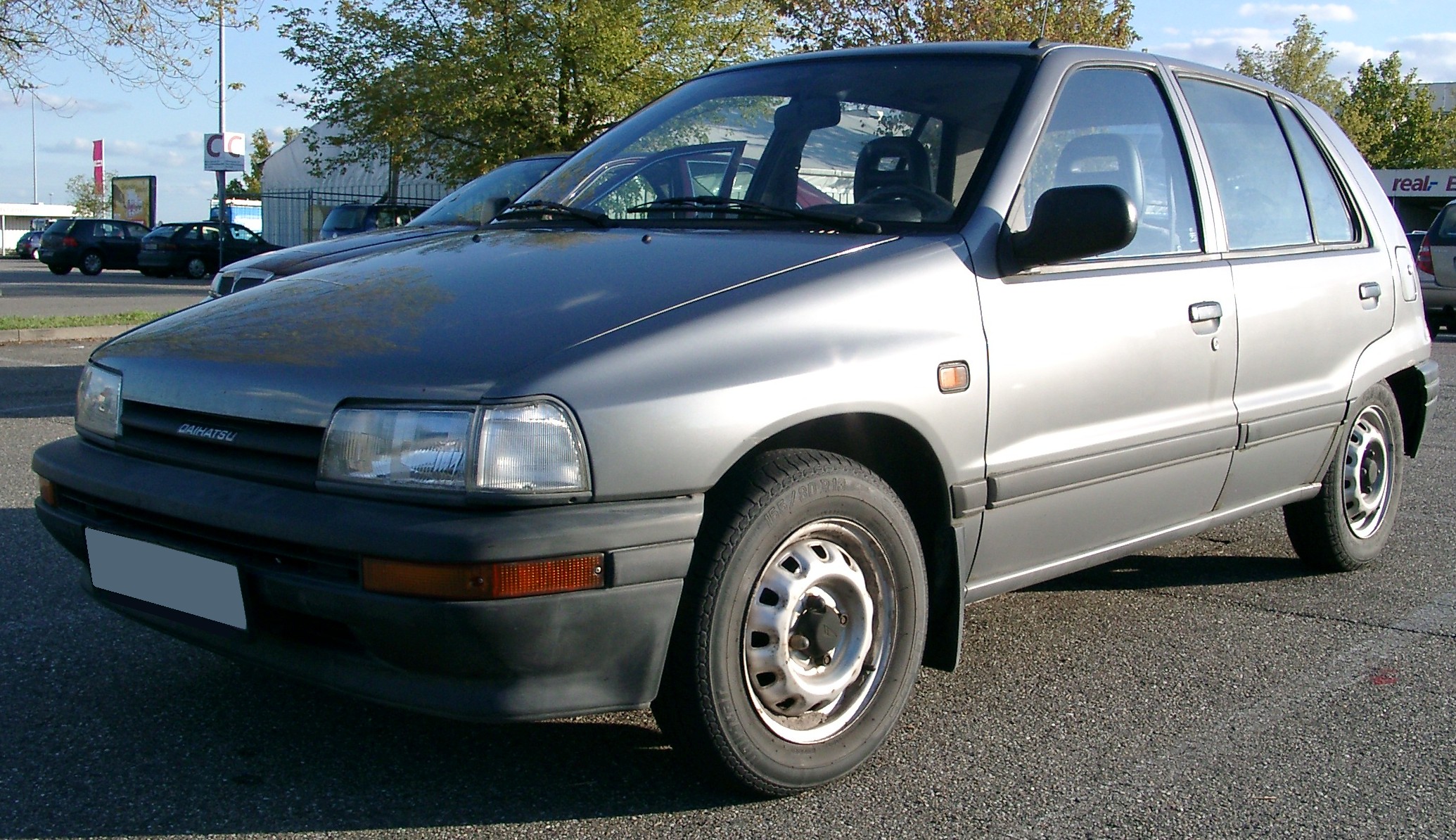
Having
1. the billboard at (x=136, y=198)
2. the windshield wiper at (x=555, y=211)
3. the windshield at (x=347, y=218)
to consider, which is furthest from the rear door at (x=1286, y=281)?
the billboard at (x=136, y=198)

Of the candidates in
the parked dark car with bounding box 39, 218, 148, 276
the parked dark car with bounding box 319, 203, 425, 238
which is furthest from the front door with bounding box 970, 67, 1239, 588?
the parked dark car with bounding box 39, 218, 148, 276

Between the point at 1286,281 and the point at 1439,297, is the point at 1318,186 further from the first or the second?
the point at 1439,297

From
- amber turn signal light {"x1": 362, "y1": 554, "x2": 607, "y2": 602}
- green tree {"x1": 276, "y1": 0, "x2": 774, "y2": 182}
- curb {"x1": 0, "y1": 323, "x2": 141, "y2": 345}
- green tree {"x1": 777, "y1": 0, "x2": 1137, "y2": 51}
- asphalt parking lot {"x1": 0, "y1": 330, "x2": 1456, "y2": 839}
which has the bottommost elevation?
curb {"x1": 0, "y1": 323, "x2": 141, "y2": 345}

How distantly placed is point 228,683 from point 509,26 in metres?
18.9

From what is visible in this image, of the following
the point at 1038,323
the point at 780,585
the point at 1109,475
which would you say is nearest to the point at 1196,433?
the point at 1109,475

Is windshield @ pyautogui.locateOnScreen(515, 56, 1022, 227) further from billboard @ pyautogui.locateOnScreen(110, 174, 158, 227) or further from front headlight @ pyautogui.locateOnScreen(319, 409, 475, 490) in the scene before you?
billboard @ pyautogui.locateOnScreen(110, 174, 158, 227)

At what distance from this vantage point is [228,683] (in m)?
3.28

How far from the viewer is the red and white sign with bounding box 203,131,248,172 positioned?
20328 millimetres

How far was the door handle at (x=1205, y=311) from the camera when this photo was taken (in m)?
3.52

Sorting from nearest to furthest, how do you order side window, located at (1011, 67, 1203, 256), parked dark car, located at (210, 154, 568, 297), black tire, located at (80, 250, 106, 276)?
side window, located at (1011, 67, 1203, 256)
parked dark car, located at (210, 154, 568, 297)
black tire, located at (80, 250, 106, 276)

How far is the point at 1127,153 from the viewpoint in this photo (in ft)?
11.9

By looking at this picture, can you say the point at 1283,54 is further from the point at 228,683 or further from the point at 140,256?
the point at 228,683

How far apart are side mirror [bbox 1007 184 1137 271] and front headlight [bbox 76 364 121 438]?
6.77 ft

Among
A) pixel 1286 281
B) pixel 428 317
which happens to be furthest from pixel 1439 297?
pixel 428 317
